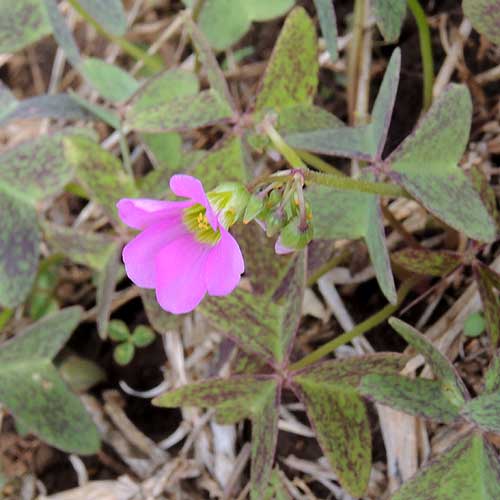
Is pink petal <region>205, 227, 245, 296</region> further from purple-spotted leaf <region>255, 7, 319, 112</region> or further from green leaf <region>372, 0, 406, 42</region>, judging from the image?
purple-spotted leaf <region>255, 7, 319, 112</region>

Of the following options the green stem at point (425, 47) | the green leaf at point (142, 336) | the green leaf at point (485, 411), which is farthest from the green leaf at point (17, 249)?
the green leaf at point (485, 411)

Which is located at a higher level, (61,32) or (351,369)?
(61,32)

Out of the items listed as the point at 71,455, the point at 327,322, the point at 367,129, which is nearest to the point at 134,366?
the point at 71,455

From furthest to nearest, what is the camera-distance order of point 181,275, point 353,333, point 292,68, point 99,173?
point 99,173 → point 292,68 → point 353,333 → point 181,275

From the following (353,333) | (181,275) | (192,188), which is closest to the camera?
(192,188)

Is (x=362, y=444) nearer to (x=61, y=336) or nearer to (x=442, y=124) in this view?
(x=442, y=124)

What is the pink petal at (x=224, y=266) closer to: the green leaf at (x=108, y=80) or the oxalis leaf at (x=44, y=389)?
the oxalis leaf at (x=44, y=389)

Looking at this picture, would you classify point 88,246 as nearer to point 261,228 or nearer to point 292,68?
point 261,228

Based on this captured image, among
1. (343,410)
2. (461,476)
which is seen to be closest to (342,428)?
(343,410)
